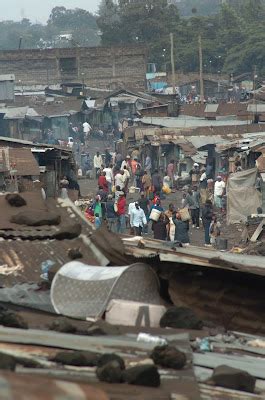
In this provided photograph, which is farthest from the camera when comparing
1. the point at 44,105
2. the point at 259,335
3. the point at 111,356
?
the point at 44,105

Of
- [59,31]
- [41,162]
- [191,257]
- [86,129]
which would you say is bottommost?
[59,31]

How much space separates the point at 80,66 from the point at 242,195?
44405mm

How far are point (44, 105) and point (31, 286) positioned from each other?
41.3 m

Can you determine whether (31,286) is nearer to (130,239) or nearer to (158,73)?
(130,239)

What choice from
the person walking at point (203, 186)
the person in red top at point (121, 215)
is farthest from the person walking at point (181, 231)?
the person walking at point (203, 186)

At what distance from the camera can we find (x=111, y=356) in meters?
4.91

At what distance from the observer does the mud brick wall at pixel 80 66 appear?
64500 millimetres

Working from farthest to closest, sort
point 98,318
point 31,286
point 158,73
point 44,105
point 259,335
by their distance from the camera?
point 158,73
point 44,105
point 31,286
point 259,335
point 98,318

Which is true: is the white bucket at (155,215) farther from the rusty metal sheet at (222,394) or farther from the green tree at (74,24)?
the green tree at (74,24)

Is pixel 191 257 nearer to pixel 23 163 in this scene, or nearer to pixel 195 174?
pixel 23 163

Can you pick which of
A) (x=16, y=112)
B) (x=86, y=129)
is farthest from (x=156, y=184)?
(x=16, y=112)

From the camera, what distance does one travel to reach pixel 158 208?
64.2ft

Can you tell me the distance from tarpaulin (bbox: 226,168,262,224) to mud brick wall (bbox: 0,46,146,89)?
135 ft

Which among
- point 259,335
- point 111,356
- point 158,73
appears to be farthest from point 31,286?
point 158,73
